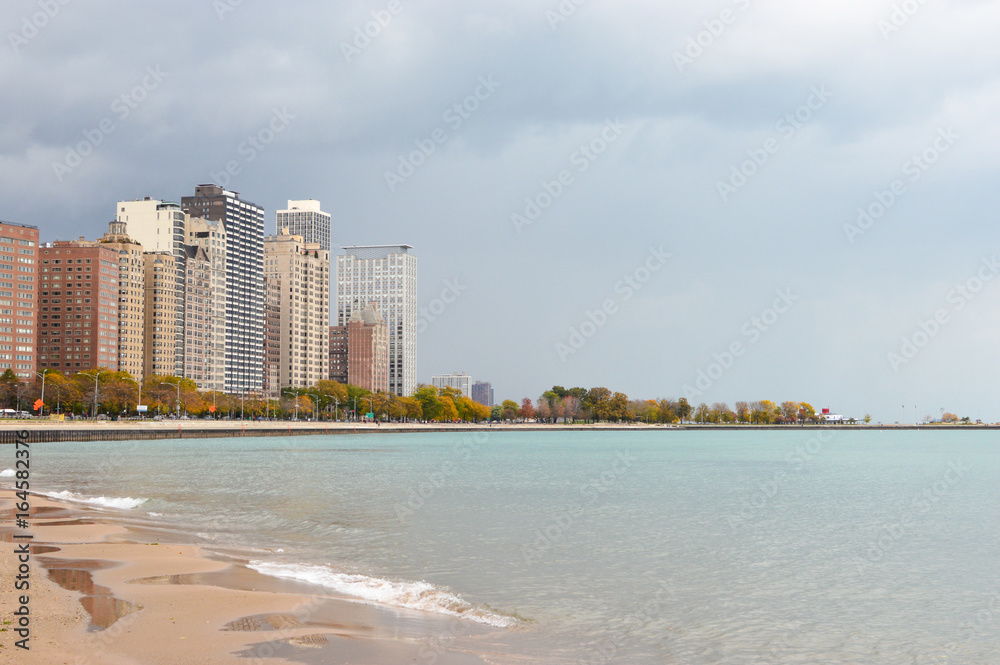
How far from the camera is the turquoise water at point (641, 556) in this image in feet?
49.6

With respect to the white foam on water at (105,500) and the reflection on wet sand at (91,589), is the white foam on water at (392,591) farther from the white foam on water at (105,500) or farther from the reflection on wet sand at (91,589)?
the white foam on water at (105,500)

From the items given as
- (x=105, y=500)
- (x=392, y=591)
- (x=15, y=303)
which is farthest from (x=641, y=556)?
(x=15, y=303)

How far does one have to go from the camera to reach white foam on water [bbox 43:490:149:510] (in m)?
35.2

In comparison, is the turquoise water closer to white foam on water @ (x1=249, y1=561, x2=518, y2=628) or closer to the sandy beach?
white foam on water @ (x1=249, y1=561, x2=518, y2=628)

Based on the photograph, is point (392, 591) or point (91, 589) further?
point (392, 591)

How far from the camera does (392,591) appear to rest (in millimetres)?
17703

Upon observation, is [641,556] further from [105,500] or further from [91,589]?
[105,500]

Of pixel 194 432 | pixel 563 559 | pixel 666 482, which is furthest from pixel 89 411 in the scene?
pixel 563 559

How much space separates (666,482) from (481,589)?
38270 millimetres

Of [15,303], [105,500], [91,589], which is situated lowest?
[105,500]

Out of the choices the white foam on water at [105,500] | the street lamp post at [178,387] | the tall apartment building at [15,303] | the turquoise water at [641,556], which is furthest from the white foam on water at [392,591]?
the tall apartment building at [15,303]

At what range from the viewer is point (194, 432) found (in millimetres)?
146375

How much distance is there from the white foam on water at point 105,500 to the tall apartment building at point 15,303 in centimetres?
17758

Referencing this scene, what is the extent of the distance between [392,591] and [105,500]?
24.8m
